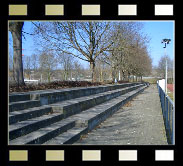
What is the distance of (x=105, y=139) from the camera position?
18.4ft

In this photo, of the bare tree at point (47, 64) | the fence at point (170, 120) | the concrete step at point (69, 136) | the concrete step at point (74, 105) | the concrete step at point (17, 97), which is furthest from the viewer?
the bare tree at point (47, 64)

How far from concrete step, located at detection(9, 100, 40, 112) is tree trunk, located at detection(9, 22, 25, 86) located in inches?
128

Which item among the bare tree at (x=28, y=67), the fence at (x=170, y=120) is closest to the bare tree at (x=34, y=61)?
the bare tree at (x=28, y=67)

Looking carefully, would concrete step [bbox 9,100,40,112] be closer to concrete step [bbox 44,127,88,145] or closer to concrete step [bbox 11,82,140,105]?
concrete step [bbox 11,82,140,105]

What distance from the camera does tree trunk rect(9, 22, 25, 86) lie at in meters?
8.98

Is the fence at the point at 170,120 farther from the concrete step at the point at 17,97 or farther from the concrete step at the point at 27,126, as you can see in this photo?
the concrete step at the point at 17,97

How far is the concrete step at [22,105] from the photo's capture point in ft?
16.3

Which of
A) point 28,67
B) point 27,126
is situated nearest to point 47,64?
point 28,67

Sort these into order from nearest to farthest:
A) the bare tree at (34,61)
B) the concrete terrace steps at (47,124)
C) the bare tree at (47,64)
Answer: the concrete terrace steps at (47,124) < the bare tree at (34,61) < the bare tree at (47,64)

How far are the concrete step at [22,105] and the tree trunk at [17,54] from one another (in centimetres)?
325

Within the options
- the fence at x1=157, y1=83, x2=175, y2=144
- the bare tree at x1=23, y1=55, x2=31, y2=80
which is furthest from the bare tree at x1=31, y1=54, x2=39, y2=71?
the fence at x1=157, y1=83, x2=175, y2=144

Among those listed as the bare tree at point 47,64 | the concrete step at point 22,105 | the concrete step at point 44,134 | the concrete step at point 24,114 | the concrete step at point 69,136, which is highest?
the bare tree at point 47,64

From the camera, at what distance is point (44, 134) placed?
4.41 meters
